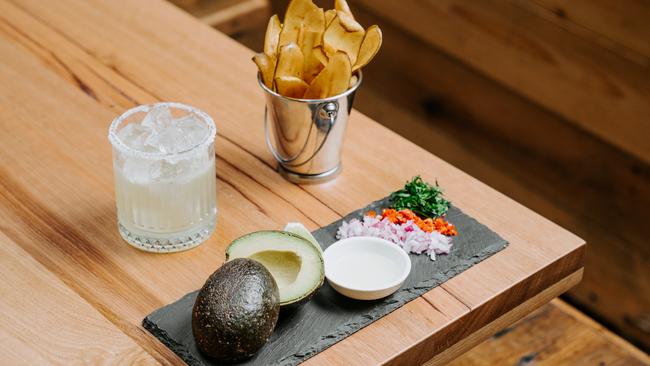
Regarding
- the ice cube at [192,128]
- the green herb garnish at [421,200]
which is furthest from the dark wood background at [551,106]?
the ice cube at [192,128]

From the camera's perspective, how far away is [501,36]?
8.25 ft

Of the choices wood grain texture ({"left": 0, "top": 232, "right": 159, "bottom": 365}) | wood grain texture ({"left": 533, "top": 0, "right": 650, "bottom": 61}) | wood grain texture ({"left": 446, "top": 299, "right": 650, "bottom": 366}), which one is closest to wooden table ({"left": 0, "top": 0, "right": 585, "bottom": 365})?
wood grain texture ({"left": 0, "top": 232, "right": 159, "bottom": 365})

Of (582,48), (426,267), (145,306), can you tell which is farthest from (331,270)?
(582,48)

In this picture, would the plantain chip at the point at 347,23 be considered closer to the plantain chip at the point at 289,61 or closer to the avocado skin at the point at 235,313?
the plantain chip at the point at 289,61

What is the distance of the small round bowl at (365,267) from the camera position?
1.21m

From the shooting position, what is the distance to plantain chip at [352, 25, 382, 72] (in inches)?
52.9

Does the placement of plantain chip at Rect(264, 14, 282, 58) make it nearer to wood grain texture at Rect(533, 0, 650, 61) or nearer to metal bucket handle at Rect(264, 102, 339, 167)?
metal bucket handle at Rect(264, 102, 339, 167)

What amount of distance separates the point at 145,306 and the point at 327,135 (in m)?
0.39

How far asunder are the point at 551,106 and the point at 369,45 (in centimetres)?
120

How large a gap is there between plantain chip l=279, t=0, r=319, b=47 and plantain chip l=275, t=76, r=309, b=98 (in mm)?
67

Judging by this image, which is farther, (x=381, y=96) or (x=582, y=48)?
(x=381, y=96)

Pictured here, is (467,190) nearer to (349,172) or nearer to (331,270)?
(349,172)

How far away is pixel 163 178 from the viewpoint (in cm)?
126

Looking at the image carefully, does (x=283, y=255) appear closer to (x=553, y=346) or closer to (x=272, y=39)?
(x=272, y=39)
